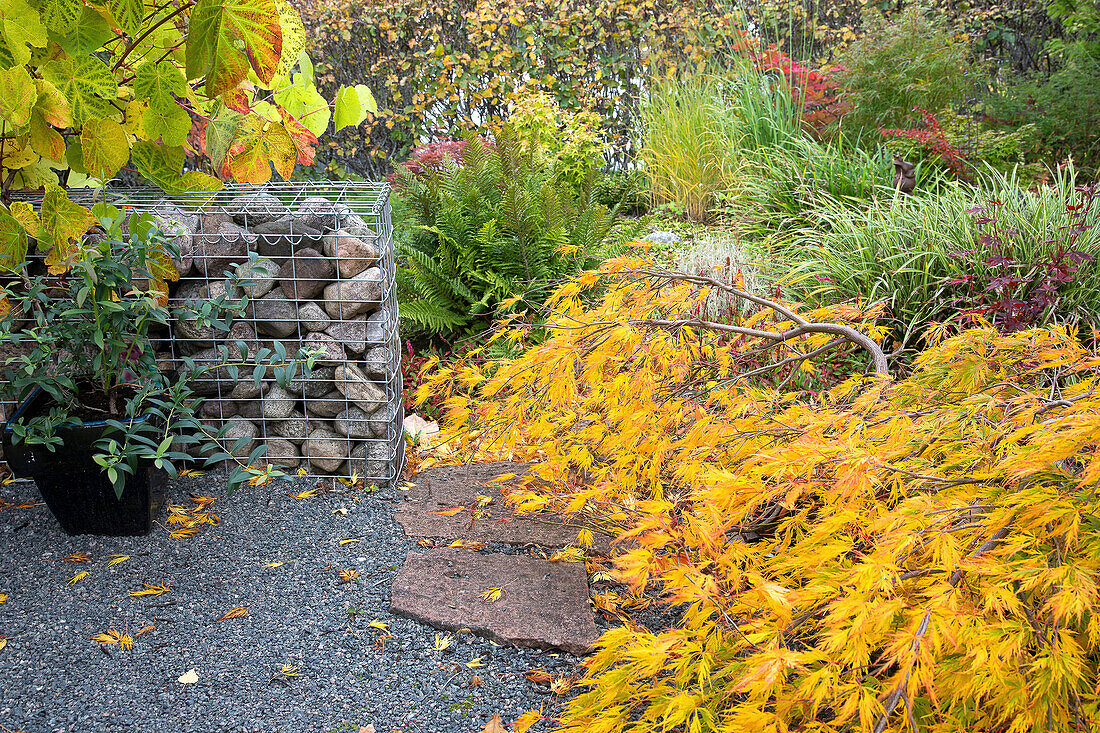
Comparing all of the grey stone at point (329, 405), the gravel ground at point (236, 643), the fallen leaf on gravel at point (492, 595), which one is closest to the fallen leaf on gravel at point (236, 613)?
the gravel ground at point (236, 643)

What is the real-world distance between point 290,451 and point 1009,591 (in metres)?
2.46

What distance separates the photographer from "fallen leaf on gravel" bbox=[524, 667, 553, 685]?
1.85m

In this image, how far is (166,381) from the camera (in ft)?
7.82

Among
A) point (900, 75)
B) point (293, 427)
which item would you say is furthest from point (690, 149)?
point (293, 427)

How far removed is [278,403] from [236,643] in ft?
3.58

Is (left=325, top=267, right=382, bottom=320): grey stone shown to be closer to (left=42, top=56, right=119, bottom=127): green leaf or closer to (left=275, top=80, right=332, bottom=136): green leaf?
(left=275, top=80, right=332, bottom=136): green leaf

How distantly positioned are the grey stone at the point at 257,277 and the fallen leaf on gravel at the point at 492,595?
131 centimetres

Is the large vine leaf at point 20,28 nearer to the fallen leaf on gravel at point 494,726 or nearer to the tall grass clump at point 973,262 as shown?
the fallen leaf on gravel at point 494,726

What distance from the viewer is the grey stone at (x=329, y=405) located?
9.40 ft

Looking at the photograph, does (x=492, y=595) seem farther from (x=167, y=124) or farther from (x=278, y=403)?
(x=167, y=124)

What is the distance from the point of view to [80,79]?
169cm

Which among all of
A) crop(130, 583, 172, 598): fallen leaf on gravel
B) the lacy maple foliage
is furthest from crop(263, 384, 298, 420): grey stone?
the lacy maple foliage

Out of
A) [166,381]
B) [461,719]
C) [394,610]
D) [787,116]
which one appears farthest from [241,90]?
[787,116]

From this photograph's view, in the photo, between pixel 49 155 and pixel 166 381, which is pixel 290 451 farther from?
pixel 49 155
